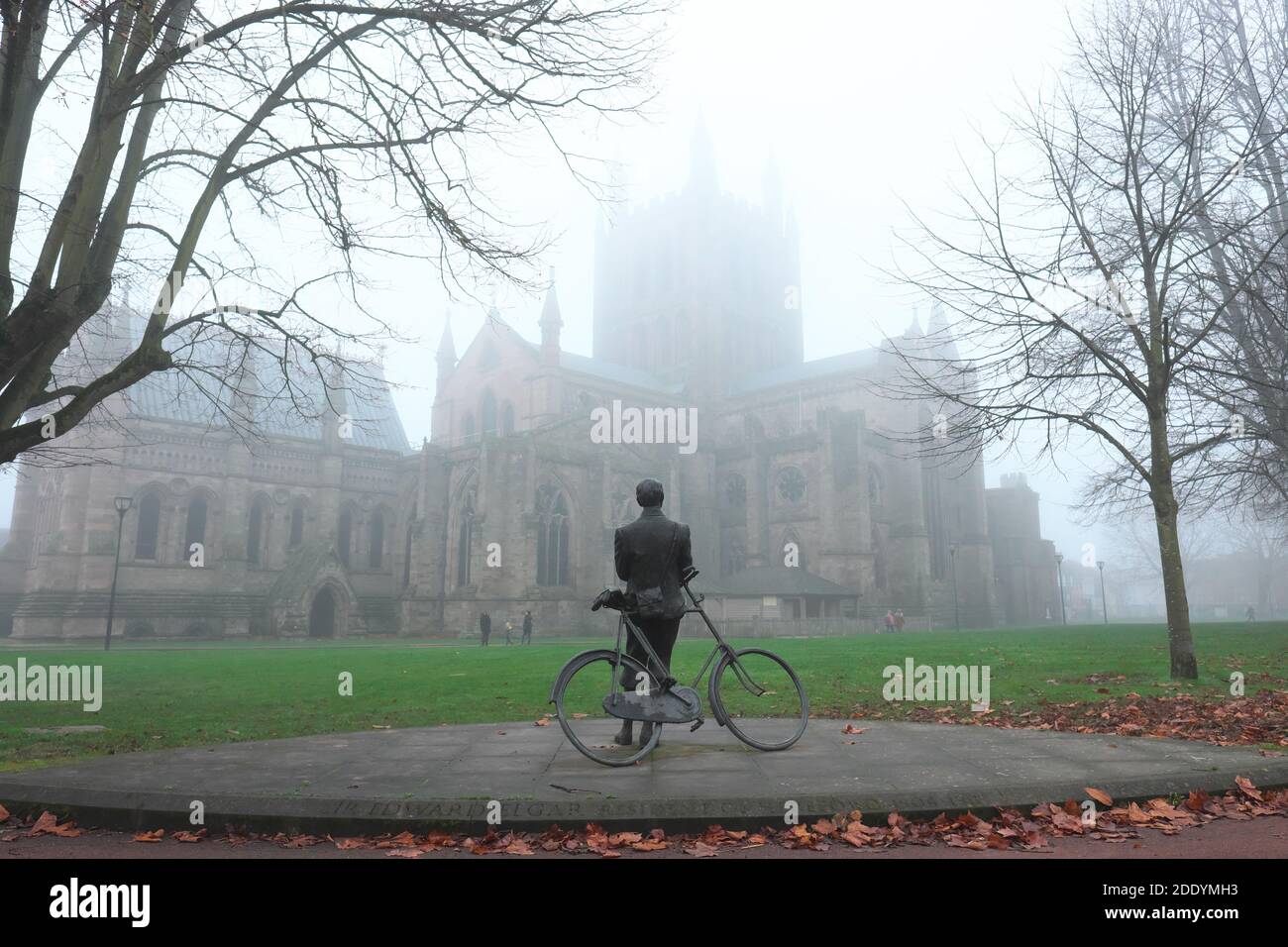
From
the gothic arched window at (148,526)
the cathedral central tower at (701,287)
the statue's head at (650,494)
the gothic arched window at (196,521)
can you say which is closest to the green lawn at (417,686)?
the statue's head at (650,494)

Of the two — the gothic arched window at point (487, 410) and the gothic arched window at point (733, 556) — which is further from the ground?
the gothic arched window at point (487, 410)

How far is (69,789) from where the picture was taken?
4738 millimetres

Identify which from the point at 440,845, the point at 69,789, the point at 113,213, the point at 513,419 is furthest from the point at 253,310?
the point at 513,419

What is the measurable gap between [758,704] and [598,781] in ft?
17.0

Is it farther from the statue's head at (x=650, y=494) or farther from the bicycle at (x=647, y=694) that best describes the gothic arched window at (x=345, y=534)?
the statue's head at (x=650, y=494)

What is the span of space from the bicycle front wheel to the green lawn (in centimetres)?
53

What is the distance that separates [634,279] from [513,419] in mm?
23406

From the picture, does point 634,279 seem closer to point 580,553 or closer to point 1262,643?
point 580,553

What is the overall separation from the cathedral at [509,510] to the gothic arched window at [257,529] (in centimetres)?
11

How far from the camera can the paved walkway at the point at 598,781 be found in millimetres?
4270

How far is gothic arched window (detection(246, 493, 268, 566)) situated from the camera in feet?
133

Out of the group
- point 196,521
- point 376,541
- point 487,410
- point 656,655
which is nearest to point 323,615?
point 376,541

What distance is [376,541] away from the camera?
45.2m

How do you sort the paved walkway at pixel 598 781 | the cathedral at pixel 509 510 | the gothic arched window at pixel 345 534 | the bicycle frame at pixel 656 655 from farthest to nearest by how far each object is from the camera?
the gothic arched window at pixel 345 534 < the cathedral at pixel 509 510 < the bicycle frame at pixel 656 655 < the paved walkway at pixel 598 781
